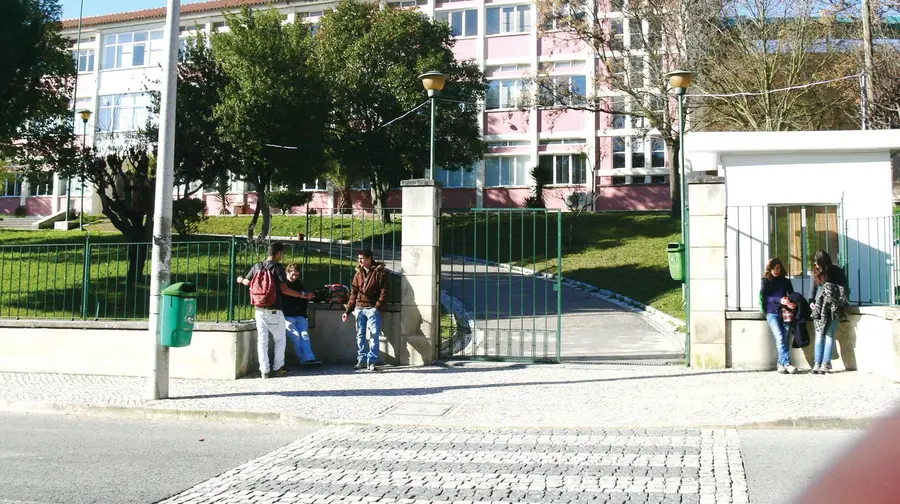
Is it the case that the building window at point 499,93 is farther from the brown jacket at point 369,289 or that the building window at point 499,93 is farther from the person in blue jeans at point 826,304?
the person in blue jeans at point 826,304

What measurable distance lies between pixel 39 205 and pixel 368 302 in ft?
155

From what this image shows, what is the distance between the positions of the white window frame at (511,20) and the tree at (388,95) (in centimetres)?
804

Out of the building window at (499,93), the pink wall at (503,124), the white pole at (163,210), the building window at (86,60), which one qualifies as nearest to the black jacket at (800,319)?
the white pole at (163,210)

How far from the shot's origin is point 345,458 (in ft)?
25.1

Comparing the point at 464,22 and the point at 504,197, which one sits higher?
the point at 464,22

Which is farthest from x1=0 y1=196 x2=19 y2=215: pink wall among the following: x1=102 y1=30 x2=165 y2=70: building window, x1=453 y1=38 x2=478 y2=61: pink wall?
x1=453 y1=38 x2=478 y2=61: pink wall

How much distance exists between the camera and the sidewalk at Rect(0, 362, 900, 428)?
938 centimetres

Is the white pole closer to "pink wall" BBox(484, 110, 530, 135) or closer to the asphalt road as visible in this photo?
the asphalt road

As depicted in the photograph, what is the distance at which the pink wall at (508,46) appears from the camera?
45.7 m

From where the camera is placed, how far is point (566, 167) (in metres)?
A: 45.0

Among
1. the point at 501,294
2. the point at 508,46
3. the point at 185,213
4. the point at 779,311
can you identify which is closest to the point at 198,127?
the point at 185,213

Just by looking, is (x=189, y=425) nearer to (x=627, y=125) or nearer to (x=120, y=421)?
(x=120, y=421)

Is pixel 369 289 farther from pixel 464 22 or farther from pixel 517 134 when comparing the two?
pixel 464 22

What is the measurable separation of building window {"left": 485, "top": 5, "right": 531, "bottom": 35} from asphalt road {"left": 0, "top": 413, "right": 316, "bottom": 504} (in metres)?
39.7
